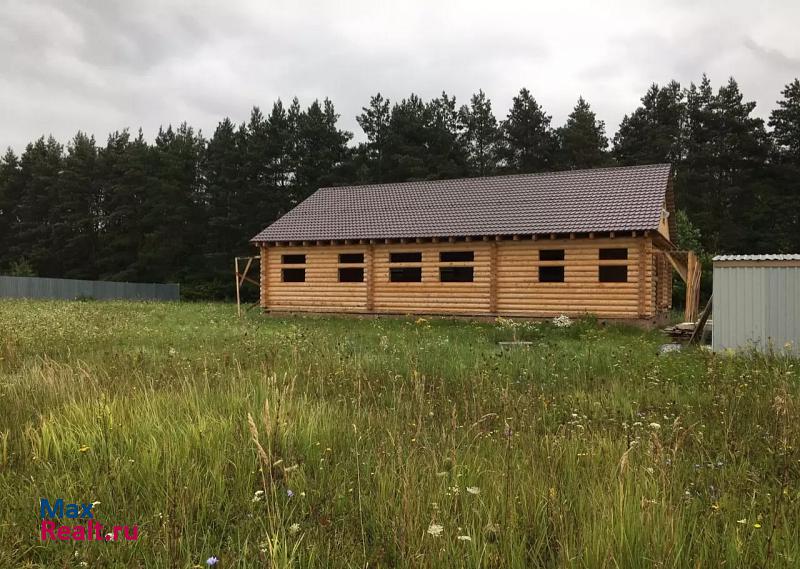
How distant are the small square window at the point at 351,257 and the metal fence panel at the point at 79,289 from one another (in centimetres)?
2528

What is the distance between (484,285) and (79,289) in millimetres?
34567

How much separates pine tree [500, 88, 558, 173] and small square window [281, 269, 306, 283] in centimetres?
2669

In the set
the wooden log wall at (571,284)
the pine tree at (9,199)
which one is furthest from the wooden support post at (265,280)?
the pine tree at (9,199)

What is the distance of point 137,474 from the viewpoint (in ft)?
11.4

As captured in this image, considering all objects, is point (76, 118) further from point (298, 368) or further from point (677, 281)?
point (298, 368)

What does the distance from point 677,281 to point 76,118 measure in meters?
72.3

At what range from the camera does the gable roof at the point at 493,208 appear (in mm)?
19875

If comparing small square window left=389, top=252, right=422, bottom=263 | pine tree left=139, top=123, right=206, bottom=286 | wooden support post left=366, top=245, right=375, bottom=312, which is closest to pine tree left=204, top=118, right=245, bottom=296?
pine tree left=139, top=123, right=206, bottom=286

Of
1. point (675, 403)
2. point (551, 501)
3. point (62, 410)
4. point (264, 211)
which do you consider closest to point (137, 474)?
point (62, 410)

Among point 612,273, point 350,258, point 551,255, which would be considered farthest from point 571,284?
point 350,258

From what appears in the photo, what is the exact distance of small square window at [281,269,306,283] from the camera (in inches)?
1009

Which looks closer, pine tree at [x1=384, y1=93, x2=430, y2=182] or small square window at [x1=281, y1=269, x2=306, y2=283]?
small square window at [x1=281, y1=269, x2=306, y2=283]

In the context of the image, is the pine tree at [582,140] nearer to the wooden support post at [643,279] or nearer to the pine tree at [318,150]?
the pine tree at [318,150]

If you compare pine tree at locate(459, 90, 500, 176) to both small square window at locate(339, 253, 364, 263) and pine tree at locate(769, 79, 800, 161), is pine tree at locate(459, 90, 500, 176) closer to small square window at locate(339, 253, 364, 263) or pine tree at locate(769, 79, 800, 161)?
pine tree at locate(769, 79, 800, 161)
